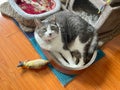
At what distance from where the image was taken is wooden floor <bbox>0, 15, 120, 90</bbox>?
4.06 feet

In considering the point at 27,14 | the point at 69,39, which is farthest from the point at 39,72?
the point at 27,14

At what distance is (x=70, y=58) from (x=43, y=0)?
0.67m

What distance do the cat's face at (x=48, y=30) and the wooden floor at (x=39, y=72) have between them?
0.30 meters

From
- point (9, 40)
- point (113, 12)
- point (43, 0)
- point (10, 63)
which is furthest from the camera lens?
point (43, 0)

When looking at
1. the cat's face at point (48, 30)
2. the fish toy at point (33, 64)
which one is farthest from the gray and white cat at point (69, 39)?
the fish toy at point (33, 64)

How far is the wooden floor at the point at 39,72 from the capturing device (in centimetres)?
124

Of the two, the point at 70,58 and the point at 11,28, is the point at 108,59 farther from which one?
the point at 11,28

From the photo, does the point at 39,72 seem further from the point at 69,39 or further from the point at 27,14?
the point at 27,14

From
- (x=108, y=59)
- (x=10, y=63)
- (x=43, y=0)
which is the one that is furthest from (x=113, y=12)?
(x=10, y=63)

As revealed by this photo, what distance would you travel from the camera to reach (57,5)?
150 cm

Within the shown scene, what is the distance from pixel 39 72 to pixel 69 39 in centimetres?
35

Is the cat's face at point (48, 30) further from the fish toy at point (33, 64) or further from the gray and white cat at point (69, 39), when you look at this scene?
the fish toy at point (33, 64)

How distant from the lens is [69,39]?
1.29 meters

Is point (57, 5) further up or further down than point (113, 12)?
further down
